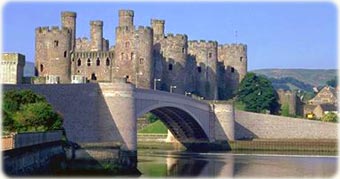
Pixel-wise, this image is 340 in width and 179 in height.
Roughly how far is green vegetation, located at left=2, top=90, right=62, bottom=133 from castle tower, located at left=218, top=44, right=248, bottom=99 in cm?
3118

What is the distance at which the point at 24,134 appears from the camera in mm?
18312

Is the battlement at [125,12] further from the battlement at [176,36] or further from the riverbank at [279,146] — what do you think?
the riverbank at [279,146]

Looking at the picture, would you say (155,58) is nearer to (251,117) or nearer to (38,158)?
(251,117)

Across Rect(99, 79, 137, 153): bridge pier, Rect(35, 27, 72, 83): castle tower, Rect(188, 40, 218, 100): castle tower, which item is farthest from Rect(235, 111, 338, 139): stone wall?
Rect(99, 79, 137, 153): bridge pier

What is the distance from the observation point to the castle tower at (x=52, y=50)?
43.4 metres

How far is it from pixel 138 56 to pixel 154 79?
2031 mm

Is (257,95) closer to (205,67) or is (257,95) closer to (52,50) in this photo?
(205,67)

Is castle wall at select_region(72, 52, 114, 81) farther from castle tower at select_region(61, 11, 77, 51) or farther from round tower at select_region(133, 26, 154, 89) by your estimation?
round tower at select_region(133, 26, 154, 89)

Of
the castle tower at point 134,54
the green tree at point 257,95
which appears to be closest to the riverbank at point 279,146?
the castle tower at point 134,54

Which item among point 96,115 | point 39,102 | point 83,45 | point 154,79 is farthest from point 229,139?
point 39,102

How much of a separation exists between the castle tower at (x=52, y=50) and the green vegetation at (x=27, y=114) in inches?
781

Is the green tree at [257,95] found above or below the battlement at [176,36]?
below

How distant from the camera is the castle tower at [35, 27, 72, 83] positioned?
43438mm

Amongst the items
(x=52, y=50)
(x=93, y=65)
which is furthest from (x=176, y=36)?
(x=52, y=50)
